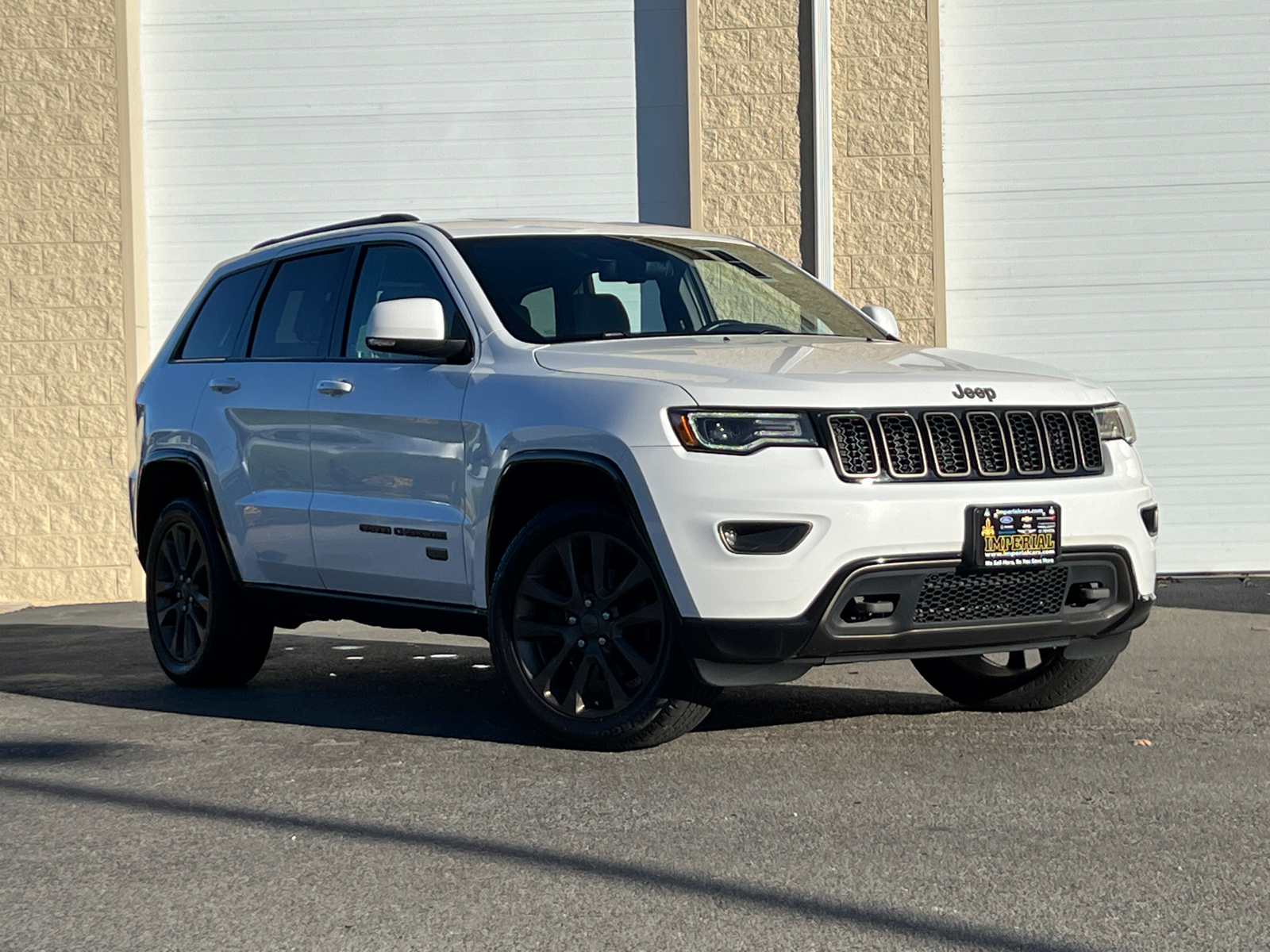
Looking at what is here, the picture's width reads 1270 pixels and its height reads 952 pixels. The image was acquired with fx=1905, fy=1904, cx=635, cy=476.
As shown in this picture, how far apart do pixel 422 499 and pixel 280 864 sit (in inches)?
87.4

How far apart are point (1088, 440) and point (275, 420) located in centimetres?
317

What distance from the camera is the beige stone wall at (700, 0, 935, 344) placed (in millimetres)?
13281

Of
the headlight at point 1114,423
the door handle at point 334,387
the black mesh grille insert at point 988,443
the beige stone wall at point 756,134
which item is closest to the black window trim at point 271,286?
the door handle at point 334,387

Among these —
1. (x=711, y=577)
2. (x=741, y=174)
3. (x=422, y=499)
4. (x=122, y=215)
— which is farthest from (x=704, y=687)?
(x=122, y=215)

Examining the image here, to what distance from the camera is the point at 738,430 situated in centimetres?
575

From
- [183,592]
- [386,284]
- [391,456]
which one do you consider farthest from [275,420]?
[183,592]

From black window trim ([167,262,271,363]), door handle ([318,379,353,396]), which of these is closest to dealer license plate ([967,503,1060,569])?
door handle ([318,379,353,396])

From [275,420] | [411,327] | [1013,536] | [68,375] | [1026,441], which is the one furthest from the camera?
[68,375]

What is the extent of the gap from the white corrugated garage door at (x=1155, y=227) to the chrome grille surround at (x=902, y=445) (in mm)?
7675

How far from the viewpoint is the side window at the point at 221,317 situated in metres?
8.18

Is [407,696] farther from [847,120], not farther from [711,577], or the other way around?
[847,120]

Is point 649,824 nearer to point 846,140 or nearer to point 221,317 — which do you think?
point 221,317

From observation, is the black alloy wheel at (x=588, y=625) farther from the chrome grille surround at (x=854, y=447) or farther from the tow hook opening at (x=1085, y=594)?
the tow hook opening at (x=1085, y=594)

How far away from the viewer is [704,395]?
18.8ft
